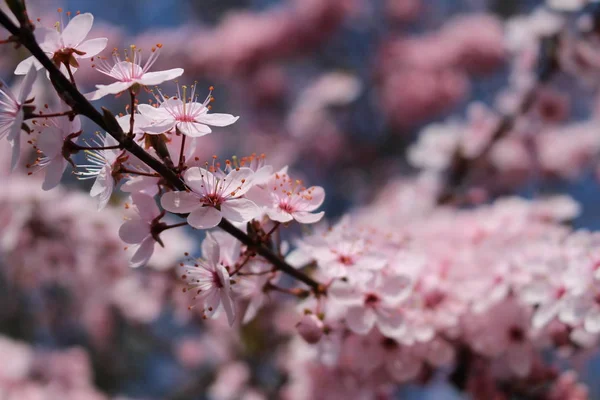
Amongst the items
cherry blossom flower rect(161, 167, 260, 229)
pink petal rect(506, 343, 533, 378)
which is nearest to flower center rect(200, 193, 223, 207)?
cherry blossom flower rect(161, 167, 260, 229)

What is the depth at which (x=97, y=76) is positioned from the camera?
2971 mm

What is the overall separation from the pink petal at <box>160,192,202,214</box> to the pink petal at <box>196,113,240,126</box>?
0.26 ft

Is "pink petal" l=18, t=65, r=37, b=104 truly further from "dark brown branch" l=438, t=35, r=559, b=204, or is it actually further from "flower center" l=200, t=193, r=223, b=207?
"dark brown branch" l=438, t=35, r=559, b=204

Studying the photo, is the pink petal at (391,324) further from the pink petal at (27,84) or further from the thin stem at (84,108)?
the pink petal at (27,84)

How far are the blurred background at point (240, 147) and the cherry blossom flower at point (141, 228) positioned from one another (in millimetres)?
755

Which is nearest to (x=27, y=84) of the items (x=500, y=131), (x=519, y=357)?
(x=519, y=357)


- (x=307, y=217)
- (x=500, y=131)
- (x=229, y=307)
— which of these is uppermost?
(x=500, y=131)

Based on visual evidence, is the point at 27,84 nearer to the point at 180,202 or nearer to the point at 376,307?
the point at 180,202

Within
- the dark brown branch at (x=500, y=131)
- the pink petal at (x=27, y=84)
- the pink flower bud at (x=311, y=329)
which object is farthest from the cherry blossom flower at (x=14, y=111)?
the dark brown branch at (x=500, y=131)

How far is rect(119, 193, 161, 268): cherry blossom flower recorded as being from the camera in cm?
59

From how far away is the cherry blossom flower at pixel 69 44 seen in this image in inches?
21.3

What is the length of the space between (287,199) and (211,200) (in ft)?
0.35

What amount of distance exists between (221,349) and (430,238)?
3.35 ft

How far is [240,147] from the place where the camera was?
3.22 m
